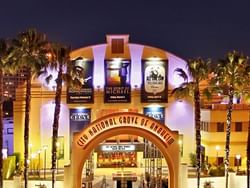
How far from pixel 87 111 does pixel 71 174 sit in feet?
66.8

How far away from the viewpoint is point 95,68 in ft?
208

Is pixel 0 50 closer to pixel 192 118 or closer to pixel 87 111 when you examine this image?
pixel 87 111

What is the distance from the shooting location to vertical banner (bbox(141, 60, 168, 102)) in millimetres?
62844

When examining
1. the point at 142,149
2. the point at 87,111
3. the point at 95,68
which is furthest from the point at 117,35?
the point at 142,149

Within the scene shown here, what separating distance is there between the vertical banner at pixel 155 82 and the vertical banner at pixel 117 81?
6.36 feet

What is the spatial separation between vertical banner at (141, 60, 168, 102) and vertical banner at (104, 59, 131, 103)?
1.94 m

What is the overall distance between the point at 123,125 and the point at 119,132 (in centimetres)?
77

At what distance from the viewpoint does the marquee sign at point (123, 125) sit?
141 feet

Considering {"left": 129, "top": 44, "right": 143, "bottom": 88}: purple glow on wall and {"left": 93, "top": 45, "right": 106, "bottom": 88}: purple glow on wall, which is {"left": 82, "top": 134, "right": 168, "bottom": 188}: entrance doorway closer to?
{"left": 129, "top": 44, "right": 143, "bottom": 88}: purple glow on wall

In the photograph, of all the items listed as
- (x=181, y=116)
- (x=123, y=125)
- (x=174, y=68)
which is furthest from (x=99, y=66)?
(x=123, y=125)

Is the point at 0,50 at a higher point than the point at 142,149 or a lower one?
higher

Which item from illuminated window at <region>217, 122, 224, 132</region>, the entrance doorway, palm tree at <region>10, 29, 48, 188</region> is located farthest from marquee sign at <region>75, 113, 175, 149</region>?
illuminated window at <region>217, 122, 224, 132</region>

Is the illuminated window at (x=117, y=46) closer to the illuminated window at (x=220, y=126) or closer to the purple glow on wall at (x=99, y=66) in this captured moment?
the purple glow on wall at (x=99, y=66)

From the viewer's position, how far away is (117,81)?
2491 inches
